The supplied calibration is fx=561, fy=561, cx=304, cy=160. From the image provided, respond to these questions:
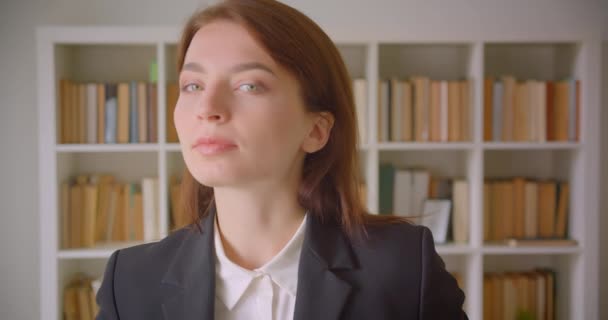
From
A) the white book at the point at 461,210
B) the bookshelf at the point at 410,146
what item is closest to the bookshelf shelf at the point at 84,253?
the bookshelf at the point at 410,146

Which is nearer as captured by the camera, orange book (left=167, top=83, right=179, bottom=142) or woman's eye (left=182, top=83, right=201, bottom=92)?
woman's eye (left=182, top=83, right=201, bottom=92)

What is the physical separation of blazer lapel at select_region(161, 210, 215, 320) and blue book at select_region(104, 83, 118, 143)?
1655mm

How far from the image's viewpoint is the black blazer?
1.06 m

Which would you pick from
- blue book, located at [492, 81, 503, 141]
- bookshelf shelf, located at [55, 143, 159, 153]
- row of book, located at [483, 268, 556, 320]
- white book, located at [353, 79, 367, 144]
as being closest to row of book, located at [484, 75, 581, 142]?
blue book, located at [492, 81, 503, 141]

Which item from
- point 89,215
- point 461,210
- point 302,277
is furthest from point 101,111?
point 302,277

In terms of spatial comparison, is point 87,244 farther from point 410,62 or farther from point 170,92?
point 410,62

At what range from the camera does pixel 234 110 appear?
98cm

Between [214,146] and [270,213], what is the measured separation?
0.20m

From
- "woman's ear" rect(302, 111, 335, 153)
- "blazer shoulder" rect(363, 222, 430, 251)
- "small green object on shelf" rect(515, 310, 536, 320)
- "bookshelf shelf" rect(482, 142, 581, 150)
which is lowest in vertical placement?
"small green object on shelf" rect(515, 310, 536, 320)

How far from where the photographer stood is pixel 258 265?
1113 millimetres

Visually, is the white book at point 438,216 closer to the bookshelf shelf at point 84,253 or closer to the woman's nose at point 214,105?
the bookshelf shelf at point 84,253

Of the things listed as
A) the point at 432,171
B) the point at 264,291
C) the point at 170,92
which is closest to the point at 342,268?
the point at 264,291

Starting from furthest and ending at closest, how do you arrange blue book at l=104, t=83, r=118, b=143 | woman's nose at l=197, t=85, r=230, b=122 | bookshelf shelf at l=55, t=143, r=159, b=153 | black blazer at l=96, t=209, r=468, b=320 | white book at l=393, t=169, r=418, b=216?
white book at l=393, t=169, r=418, b=216
blue book at l=104, t=83, r=118, b=143
bookshelf shelf at l=55, t=143, r=159, b=153
black blazer at l=96, t=209, r=468, b=320
woman's nose at l=197, t=85, r=230, b=122

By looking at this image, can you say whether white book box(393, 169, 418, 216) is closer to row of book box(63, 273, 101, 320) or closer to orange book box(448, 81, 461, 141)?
orange book box(448, 81, 461, 141)
